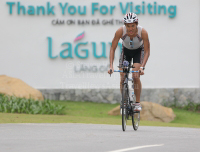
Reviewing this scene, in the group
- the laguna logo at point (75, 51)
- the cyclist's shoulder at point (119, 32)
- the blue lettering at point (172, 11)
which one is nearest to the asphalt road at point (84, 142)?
the cyclist's shoulder at point (119, 32)

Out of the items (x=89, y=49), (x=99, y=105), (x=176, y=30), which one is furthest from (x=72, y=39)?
(x=176, y=30)

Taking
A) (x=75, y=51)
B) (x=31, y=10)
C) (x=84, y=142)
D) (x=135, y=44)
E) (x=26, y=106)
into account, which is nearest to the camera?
(x=84, y=142)

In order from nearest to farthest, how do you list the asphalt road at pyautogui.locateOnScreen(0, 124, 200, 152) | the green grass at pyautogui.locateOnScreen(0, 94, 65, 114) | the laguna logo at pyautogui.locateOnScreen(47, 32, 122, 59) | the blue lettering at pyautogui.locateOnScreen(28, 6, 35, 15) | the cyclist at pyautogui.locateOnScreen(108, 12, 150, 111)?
the asphalt road at pyautogui.locateOnScreen(0, 124, 200, 152) → the cyclist at pyautogui.locateOnScreen(108, 12, 150, 111) → the green grass at pyautogui.locateOnScreen(0, 94, 65, 114) → the laguna logo at pyautogui.locateOnScreen(47, 32, 122, 59) → the blue lettering at pyautogui.locateOnScreen(28, 6, 35, 15)

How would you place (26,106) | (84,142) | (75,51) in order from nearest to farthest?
(84,142), (26,106), (75,51)

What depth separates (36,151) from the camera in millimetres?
6238

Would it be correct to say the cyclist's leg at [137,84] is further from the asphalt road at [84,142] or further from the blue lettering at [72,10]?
the blue lettering at [72,10]

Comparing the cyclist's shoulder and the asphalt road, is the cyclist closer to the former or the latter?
the cyclist's shoulder

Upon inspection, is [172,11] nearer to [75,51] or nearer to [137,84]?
[75,51]

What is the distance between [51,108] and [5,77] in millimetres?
3482

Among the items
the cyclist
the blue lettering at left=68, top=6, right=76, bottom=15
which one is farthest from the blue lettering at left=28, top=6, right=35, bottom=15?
the cyclist

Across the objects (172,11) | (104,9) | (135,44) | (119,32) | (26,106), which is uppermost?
(104,9)

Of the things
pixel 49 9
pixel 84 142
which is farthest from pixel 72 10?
pixel 84 142

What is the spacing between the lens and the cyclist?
9.35 meters

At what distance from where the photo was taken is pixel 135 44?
968 centimetres
